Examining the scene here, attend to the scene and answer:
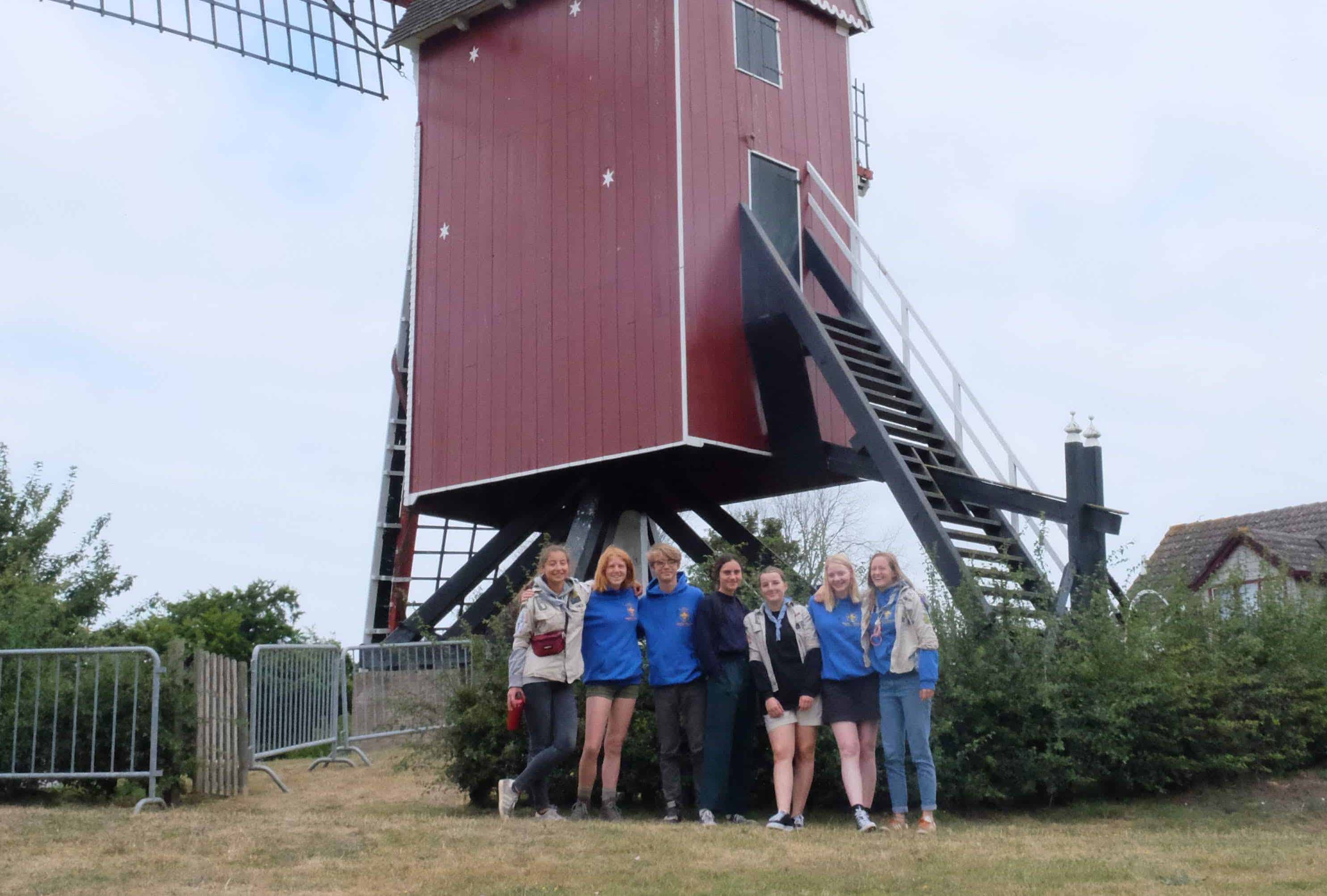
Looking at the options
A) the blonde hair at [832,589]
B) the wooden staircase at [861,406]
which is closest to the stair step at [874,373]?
the wooden staircase at [861,406]

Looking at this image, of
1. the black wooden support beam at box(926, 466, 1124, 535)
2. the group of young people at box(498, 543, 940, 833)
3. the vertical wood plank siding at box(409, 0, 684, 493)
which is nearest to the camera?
the group of young people at box(498, 543, 940, 833)

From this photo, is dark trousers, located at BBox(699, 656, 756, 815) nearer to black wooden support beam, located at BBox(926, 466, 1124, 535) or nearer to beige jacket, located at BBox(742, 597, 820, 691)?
beige jacket, located at BBox(742, 597, 820, 691)

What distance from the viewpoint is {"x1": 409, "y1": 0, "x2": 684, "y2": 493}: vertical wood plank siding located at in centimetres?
1673

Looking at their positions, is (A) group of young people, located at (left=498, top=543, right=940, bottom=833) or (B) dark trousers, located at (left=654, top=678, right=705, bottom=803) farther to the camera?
(B) dark trousers, located at (left=654, top=678, right=705, bottom=803)

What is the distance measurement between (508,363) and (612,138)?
9.92 ft

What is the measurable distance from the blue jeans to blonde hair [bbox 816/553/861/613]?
21.3 inches

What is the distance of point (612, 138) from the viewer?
56.8ft

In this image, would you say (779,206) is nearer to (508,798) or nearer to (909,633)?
(909,633)

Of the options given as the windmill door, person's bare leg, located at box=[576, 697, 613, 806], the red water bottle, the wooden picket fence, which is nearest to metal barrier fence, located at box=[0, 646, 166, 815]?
the wooden picket fence

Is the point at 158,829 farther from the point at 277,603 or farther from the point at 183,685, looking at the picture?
the point at 277,603

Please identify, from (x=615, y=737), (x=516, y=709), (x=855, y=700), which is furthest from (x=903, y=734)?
(x=516, y=709)

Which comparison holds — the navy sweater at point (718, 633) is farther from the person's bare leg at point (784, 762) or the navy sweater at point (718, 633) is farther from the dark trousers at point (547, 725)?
the dark trousers at point (547, 725)

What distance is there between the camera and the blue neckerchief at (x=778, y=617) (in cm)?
934

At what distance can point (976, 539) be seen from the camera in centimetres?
1418
